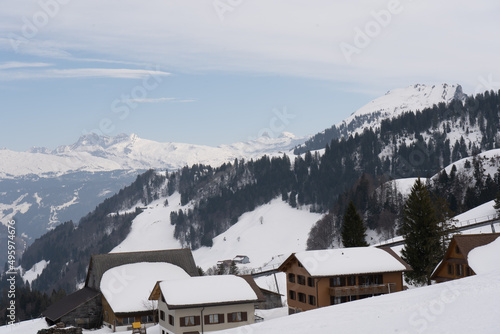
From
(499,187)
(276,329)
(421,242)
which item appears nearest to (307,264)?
(421,242)

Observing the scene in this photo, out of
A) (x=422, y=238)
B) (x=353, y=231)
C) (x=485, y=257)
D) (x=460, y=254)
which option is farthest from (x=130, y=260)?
(x=485, y=257)

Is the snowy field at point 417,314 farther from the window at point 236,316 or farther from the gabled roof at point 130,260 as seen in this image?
the gabled roof at point 130,260

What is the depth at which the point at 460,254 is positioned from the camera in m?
60.3

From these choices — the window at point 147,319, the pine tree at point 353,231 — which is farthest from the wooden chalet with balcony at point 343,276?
the window at point 147,319

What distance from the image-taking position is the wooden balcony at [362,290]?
2327 inches

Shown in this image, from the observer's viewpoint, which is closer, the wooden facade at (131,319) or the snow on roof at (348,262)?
the snow on roof at (348,262)

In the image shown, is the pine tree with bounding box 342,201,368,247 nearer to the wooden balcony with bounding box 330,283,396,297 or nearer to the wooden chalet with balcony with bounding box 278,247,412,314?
the wooden chalet with balcony with bounding box 278,247,412,314

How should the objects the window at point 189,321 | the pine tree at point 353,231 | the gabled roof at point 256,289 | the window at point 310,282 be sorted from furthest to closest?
the pine tree at point 353,231 → the window at point 310,282 → the gabled roof at point 256,289 → the window at point 189,321

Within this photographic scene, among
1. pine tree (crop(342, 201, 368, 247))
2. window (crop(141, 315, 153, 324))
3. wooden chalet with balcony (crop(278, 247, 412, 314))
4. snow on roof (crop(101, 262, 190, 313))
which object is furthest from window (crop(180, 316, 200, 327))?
pine tree (crop(342, 201, 368, 247))

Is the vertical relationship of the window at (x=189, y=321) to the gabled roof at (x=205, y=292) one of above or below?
below

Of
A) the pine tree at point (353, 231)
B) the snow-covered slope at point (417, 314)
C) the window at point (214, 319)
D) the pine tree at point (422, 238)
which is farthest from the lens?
the pine tree at point (353, 231)

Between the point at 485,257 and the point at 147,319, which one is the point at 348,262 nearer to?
the point at 485,257

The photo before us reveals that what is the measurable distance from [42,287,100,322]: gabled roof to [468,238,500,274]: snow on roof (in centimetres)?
Result: 4671

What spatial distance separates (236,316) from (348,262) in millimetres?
13345
